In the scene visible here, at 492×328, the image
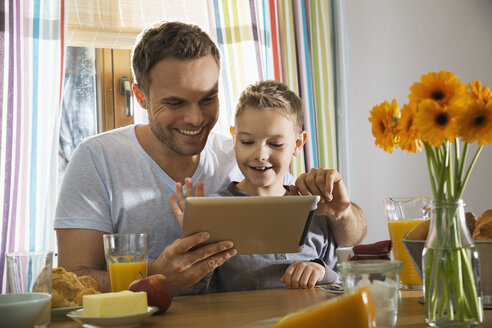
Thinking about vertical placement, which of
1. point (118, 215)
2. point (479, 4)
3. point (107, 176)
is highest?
point (479, 4)

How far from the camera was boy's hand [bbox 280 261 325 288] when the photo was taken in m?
1.41

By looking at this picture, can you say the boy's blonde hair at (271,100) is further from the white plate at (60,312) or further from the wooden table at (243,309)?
the white plate at (60,312)

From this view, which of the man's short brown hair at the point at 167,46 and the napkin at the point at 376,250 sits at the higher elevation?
the man's short brown hair at the point at 167,46

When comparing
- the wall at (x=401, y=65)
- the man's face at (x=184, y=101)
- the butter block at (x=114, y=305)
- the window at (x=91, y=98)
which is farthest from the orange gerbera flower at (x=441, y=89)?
the window at (x=91, y=98)

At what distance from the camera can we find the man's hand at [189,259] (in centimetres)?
132

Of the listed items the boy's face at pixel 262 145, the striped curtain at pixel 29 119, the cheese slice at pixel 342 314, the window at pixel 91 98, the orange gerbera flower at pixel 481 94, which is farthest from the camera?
the window at pixel 91 98

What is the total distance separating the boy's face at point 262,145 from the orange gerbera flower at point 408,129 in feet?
3.10

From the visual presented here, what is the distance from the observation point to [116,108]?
296 cm

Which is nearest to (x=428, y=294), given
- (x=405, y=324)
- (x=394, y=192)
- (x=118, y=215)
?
(x=405, y=324)

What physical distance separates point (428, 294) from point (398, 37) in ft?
8.01

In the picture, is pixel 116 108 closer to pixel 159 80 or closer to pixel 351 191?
pixel 159 80

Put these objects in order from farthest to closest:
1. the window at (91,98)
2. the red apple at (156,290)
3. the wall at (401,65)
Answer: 1. the window at (91,98)
2. the wall at (401,65)
3. the red apple at (156,290)

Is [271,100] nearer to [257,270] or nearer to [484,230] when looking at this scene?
[257,270]

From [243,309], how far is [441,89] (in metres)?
0.59
